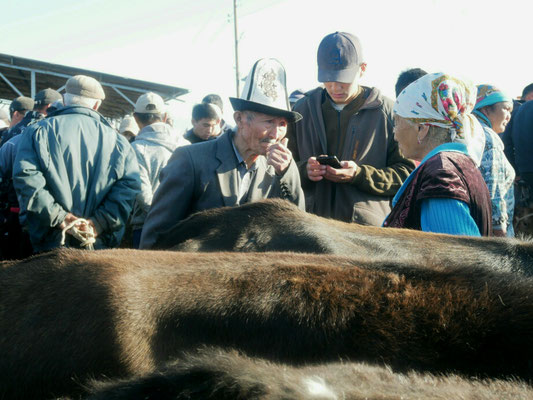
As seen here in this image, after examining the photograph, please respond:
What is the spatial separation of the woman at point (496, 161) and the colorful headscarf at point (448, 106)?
1.44 meters

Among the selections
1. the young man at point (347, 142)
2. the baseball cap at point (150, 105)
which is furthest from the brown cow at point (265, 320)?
the baseball cap at point (150, 105)

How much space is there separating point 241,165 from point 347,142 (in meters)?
0.97

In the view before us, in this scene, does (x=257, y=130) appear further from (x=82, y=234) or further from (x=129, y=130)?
(x=129, y=130)

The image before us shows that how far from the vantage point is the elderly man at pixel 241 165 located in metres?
2.91

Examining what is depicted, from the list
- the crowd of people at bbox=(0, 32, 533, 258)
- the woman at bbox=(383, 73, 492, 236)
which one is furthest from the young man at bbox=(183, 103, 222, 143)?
the woman at bbox=(383, 73, 492, 236)

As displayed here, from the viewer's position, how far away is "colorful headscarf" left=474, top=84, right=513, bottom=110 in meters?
5.05

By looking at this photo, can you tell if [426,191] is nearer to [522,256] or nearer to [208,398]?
[522,256]

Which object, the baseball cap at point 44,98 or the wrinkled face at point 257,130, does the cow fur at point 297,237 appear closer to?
the wrinkled face at point 257,130

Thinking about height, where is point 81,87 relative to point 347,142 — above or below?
above

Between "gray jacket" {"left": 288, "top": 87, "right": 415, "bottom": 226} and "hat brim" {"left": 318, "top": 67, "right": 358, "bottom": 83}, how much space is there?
0.22 m

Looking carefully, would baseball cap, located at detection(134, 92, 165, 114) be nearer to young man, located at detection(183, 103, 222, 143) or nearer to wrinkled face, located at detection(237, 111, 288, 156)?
young man, located at detection(183, 103, 222, 143)

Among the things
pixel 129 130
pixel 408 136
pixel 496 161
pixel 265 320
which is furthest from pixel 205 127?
pixel 265 320

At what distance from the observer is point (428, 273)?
3.56 feet

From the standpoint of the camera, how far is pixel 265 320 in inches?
39.1
